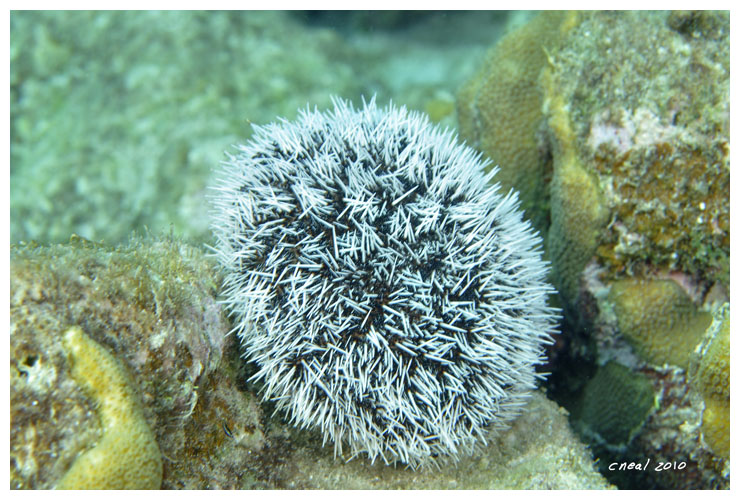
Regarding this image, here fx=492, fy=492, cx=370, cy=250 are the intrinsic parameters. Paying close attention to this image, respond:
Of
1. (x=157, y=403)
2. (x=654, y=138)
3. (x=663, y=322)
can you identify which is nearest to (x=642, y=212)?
(x=654, y=138)

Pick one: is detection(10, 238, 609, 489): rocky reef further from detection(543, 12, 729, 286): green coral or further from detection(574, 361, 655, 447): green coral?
detection(543, 12, 729, 286): green coral

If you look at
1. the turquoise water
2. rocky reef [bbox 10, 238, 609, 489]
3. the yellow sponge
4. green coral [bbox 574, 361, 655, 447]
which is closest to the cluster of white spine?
rocky reef [bbox 10, 238, 609, 489]

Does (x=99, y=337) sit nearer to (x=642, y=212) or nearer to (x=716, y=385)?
(x=716, y=385)

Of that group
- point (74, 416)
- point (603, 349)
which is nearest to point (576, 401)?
point (603, 349)

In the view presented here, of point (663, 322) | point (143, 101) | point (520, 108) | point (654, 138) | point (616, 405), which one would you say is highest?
point (143, 101)

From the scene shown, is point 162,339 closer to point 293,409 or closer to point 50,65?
point 293,409
